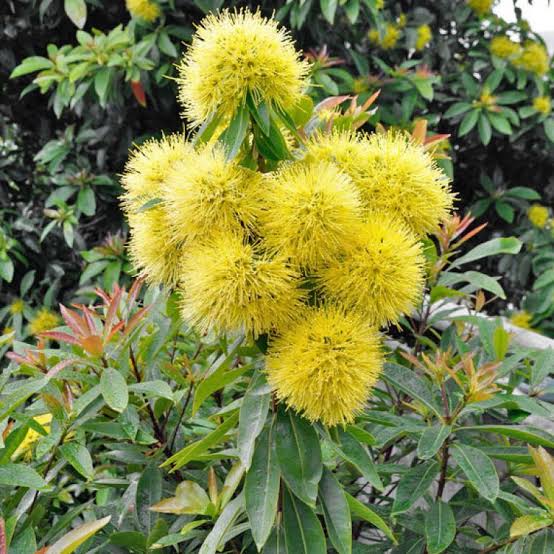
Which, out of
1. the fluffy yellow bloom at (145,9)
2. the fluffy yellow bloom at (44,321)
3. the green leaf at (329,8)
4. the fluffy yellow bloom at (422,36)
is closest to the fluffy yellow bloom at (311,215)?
the green leaf at (329,8)

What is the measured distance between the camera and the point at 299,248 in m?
0.71

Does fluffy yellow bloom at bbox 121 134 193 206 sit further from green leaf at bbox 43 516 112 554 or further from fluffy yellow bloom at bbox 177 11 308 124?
green leaf at bbox 43 516 112 554

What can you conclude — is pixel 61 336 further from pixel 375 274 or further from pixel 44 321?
pixel 44 321

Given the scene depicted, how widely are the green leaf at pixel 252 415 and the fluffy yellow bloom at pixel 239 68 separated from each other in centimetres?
31

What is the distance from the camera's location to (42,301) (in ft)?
7.70

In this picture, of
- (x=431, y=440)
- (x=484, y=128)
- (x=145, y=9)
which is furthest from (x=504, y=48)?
(x=431, y=440)

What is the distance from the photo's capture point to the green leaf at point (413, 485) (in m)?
0.88

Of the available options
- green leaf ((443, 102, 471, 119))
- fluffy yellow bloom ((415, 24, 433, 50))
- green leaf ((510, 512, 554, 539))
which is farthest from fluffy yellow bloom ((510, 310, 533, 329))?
green leaf ((510, 512, 554, 539))

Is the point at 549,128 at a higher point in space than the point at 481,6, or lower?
lower

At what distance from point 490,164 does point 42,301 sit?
1.80m

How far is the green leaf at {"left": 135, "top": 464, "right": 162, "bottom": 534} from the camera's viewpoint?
94cm

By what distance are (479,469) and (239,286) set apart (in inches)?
15.7

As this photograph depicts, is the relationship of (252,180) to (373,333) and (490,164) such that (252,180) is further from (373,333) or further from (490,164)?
(490,164)

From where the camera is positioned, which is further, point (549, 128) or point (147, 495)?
point (549, 128)
